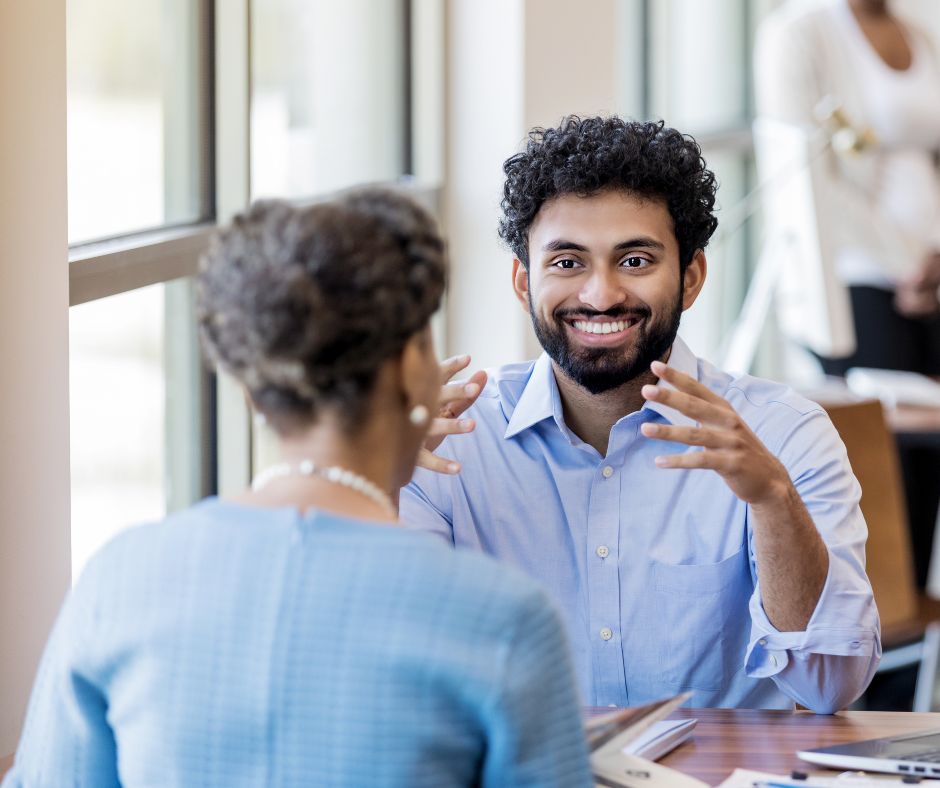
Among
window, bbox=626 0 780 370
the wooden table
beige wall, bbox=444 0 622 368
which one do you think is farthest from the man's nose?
window, bbox=626 0 780 370

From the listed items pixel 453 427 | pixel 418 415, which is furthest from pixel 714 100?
pixel 418 415

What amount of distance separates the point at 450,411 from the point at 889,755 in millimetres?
621

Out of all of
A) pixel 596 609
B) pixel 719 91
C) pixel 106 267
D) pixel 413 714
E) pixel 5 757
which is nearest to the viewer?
pixel 413 714

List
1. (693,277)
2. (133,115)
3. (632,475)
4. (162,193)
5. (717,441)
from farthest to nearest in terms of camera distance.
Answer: (162,193) → (133,115) → (693,277) → (632,475) → (717,441)

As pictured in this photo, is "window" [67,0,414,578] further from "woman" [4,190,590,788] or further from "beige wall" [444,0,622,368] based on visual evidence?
"woman" [4,190,590,788]

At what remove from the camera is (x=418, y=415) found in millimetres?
1018

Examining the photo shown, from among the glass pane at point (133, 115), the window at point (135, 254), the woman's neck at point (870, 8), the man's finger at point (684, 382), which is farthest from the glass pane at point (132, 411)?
the woman's neck at point (870, 8)

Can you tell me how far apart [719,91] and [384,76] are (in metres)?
2.16

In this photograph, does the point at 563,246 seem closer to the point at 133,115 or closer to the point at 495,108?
the point at 133,115

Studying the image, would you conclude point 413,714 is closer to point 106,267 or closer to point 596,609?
point 596,609

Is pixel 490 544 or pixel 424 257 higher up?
pixel 424 257

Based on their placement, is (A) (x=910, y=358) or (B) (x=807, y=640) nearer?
(B) (x=807, y=640)

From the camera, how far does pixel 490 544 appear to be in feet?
5.72

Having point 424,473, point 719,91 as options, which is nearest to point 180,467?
point 424,473
